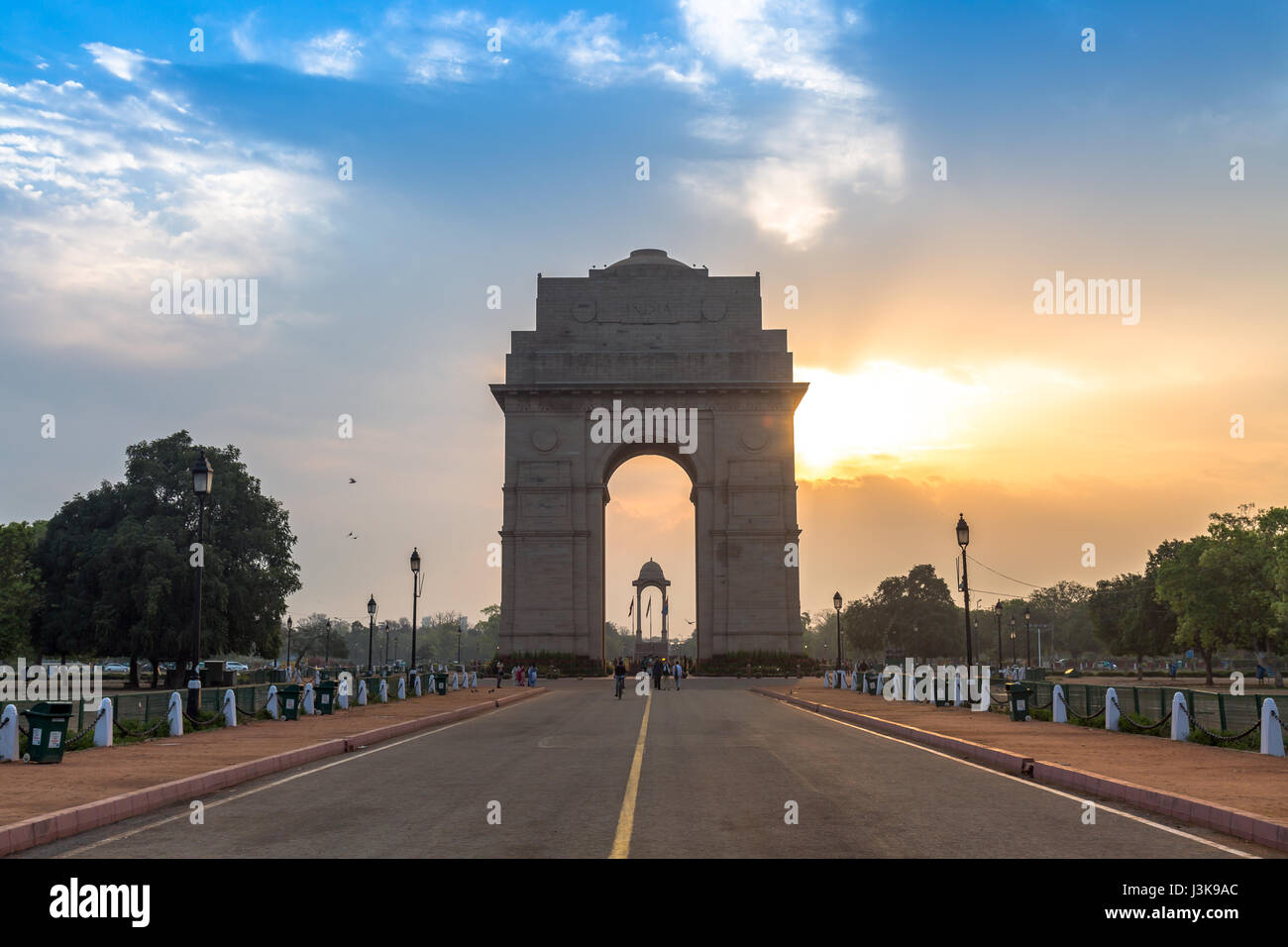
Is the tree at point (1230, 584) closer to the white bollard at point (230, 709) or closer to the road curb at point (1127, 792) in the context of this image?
the road curb at point (1127, 792)

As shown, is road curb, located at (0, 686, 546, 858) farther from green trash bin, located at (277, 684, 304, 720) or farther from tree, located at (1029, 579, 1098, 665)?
tree, located at (1029, 579, 1098, 665)

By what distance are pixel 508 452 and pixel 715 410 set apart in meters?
13.5

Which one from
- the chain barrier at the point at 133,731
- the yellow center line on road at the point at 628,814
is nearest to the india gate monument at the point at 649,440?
the chain barrier at the point at 133,731

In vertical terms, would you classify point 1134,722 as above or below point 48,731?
below

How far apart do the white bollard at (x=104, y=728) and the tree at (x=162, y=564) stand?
110 feet

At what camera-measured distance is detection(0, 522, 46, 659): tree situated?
5675 cm

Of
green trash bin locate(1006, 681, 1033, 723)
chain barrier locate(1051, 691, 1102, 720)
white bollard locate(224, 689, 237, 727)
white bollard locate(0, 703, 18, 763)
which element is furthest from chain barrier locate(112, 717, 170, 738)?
chain barrier locate(1051, 691, 1102, 720)

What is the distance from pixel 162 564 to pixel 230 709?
30.9 metres

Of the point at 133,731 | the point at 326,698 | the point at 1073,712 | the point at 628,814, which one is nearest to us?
the point at 628,814

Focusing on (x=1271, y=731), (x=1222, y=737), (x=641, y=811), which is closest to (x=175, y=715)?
(x=641, y=811)

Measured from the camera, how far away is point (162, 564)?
50938 mm

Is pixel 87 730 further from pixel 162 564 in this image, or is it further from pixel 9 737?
pixel 162 564

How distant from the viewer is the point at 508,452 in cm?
6812

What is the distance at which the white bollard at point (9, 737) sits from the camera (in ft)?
51.9
